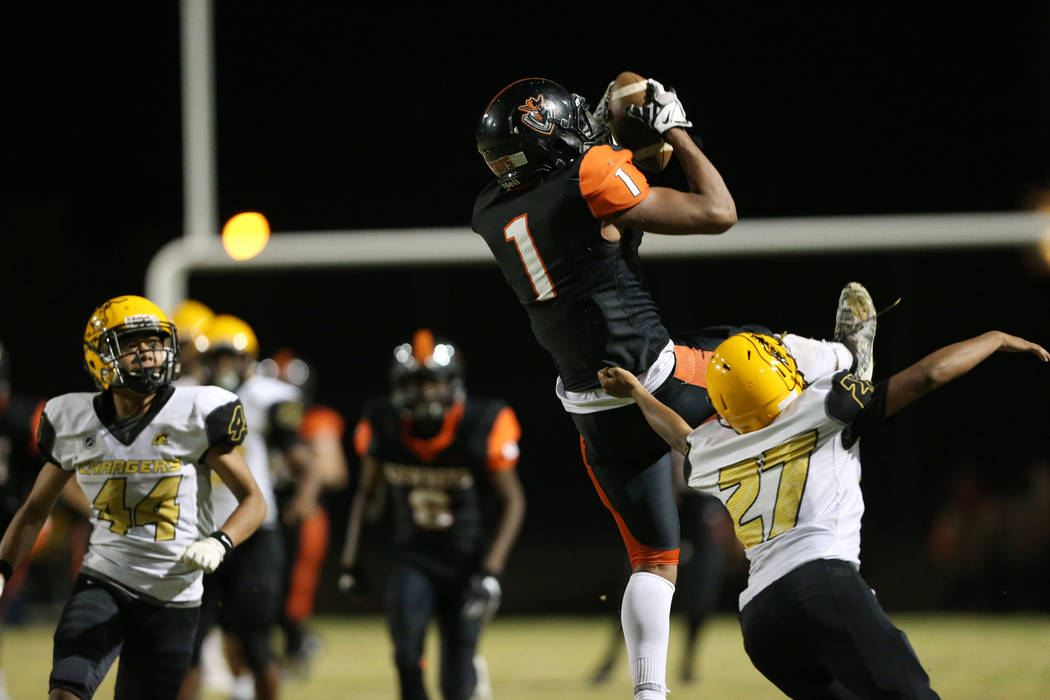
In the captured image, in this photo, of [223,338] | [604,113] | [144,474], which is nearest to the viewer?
[604,113]

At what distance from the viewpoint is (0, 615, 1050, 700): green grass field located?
7.66m

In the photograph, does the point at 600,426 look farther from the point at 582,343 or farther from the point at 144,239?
the point at 144,239

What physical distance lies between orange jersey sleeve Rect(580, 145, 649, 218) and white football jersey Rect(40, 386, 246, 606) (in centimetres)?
145

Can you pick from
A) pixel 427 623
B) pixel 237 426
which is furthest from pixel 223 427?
pixel 427 623

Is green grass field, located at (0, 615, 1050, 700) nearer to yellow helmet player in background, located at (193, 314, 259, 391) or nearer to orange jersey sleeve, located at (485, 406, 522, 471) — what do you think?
orange jersey sleeve, located at (485, 406, 522, 471)

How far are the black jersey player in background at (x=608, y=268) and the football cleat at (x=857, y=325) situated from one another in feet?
1.81

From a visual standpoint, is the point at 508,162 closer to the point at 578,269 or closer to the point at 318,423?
the point at 578,269

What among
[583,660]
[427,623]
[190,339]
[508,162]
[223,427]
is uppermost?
[508,162]

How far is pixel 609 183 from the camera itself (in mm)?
3568

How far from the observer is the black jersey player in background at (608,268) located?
360 cm

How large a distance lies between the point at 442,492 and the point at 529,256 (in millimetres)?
2614

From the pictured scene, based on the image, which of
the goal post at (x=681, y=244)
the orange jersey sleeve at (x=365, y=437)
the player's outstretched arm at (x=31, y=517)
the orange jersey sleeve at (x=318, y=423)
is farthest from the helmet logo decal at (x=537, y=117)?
the orange jersey sleeve at (x=318, y=423)

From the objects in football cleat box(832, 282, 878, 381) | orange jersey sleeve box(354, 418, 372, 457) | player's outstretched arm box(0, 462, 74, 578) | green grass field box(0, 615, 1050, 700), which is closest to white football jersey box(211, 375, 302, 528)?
orange jersey sleeve box(354, 418, 372, 457)

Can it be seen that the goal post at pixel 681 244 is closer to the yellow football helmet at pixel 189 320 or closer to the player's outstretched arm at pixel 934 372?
the yellow football helmet at pixel 189 320
